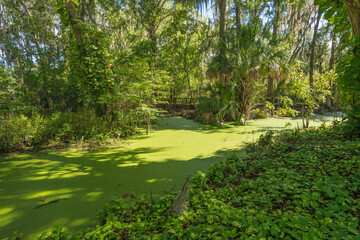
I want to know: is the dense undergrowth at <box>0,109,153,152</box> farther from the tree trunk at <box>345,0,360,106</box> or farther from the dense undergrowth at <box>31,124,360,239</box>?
the tree trunk at <box>345,0,360,106</box>

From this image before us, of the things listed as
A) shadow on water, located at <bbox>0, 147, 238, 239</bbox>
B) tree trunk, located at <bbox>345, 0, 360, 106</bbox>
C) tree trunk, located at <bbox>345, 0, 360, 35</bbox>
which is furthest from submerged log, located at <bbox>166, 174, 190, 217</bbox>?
tree trunk, located at <bbox>345, 0, 360, 35</bbox>

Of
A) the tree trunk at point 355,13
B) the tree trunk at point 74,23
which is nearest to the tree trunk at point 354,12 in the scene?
the tree trunk at point 355,13

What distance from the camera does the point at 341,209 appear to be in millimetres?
1625

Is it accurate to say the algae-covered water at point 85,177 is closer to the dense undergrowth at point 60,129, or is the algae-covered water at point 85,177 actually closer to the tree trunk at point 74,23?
the dense undergrowth at point 60,129

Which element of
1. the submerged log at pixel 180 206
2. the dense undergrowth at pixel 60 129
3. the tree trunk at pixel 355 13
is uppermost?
the tree trunk at pixel 355 13

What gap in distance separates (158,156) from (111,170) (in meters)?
1.22

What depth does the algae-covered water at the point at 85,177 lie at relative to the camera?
225 cm

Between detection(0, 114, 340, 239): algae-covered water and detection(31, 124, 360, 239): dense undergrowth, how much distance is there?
47 centimetres

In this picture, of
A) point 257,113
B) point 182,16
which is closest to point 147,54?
point 182,16

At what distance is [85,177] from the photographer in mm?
3334

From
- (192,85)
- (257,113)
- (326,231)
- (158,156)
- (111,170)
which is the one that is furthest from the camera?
(192,85)

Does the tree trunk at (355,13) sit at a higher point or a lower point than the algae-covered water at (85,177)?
higher

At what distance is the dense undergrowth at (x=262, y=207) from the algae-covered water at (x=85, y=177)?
0.47 m

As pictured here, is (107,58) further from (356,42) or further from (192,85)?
(192,85)
